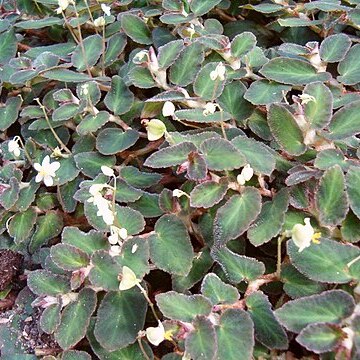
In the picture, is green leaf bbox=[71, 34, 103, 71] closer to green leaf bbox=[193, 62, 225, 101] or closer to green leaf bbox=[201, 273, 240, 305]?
green leaf bbox=[193, 62, 225, 101]

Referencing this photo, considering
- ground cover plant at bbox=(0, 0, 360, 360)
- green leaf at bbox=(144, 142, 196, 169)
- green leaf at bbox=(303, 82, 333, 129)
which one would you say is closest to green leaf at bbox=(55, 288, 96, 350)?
ground cover plant at bbox=(0, 0, 360, 360)

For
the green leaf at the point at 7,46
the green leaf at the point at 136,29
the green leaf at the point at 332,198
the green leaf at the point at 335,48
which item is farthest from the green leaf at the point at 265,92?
the green leaf at the point at 7,46

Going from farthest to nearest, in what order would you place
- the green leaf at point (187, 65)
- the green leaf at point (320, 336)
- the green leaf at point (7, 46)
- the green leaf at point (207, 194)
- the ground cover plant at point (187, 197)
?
the green leaf at point (7, 46) → the green leaf at point (187, 65) → the green leaf at point (207, 194) → the ground cover plant at point (187, 197) → the green leaf at point (320, 336)

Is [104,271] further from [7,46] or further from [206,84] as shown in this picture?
[7,46]

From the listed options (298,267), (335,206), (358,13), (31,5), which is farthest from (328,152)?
(31,5)

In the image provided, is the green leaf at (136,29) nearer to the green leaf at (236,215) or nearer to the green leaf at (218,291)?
the green leaf at (236,215)

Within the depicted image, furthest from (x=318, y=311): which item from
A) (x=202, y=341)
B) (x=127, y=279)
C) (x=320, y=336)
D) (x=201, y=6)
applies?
(x=201, y=6)
